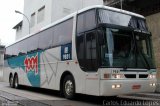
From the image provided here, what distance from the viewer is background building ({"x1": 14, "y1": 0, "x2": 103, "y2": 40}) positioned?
38.7 meters

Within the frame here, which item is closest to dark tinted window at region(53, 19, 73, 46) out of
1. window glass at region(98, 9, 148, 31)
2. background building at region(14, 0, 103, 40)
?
window glass at region(98, 9, 148, 31)

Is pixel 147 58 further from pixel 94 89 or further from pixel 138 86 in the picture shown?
pixel 94 89

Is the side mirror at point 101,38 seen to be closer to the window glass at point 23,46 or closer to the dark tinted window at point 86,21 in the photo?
the dark tinted window at point 86,21

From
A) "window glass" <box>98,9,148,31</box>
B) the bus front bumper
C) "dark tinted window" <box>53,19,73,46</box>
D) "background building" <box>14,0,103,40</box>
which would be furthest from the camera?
"background building" <box>14,0,103,40</box>

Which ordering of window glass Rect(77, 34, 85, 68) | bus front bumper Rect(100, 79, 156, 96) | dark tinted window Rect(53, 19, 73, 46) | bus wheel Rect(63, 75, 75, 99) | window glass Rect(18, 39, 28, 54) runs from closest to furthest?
bus front bumper Rect(100, 79, 156, 96) < window glass Rect(77, 34, 85, 68) < bus wheel Rect(63, 75, 75, 99) < dark tinted window Rect(53, 19, 73, 46) < window glass Rect(18, 39, 28, 54)

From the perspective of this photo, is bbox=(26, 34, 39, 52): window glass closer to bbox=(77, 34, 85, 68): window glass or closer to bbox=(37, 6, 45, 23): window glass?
bbox=(77, 34, 85, 68): window glass

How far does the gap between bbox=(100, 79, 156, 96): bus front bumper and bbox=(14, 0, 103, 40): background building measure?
26850 mm

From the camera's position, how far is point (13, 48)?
21.3 m

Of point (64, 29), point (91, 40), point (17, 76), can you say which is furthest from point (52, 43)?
point (17, 76)

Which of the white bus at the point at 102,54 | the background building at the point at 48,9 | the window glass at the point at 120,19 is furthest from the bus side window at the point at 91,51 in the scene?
the background building at the point at 48,9

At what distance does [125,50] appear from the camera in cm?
1070

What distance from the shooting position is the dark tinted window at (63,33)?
41.6 feet

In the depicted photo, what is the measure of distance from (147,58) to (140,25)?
54.6 inches

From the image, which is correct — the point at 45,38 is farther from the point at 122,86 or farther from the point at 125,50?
the point at 122,86
